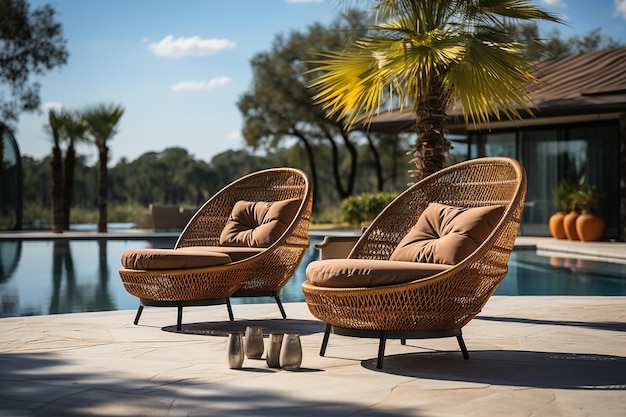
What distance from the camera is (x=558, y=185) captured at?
1623cm

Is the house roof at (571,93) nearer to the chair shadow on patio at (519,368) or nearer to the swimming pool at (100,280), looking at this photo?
the swimming pool at (100,280)

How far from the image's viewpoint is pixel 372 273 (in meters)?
3.88

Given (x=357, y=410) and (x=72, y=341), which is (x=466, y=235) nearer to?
(x=357, y=410)

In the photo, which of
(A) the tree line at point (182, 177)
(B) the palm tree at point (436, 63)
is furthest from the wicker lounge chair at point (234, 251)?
(A) the tree line at point (182, 177)

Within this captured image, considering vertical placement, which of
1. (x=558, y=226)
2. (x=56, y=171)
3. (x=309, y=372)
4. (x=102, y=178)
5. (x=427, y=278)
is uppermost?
(x=56, y=171)

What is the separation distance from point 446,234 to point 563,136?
12406mm

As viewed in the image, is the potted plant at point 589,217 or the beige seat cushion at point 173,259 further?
the potted plant at point 589,217

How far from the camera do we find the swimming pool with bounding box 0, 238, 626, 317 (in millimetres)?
7422

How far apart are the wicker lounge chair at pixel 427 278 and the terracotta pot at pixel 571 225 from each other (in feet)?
34.8

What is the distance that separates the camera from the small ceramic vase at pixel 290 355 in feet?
12.4

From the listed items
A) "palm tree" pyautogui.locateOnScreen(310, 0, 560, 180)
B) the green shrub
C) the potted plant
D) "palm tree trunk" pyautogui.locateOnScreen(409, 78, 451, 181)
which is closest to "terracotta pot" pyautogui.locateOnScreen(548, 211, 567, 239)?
the potted plant

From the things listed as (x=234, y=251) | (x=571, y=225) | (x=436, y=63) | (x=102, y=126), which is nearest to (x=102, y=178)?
(x=102, y=126)

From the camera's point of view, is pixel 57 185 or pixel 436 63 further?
pixel 57 185

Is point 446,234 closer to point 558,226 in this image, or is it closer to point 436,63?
point 436,63
